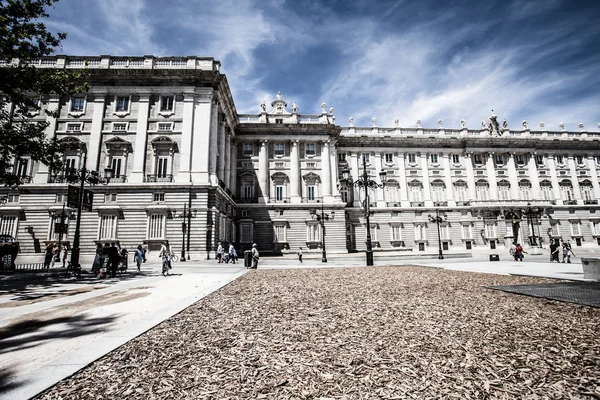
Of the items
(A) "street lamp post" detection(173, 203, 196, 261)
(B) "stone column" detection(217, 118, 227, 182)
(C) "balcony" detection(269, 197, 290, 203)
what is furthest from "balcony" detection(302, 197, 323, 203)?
(A) "street lamp post" detection(173, 203, 196, 261)

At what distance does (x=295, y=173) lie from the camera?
1425 inches

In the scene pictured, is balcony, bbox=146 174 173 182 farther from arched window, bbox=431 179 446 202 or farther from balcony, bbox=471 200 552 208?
balcony, bbox=471 200 552 208

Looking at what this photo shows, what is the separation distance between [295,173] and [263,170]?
4.12m

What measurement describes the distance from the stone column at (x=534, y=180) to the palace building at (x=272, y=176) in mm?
188

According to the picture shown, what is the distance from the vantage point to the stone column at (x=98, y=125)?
25.3m

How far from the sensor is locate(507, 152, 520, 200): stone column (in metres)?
41.5

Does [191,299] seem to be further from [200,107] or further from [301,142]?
[301,142]

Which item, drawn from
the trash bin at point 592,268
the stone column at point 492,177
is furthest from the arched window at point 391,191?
the trash bin at point 592,268

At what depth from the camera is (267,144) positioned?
3703cm

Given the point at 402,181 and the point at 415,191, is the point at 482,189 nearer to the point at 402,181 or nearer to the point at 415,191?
the point at 415,191

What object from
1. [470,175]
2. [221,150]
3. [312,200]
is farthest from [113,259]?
[470,175]

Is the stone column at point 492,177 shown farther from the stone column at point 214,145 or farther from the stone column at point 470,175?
the stone column at point 214,145

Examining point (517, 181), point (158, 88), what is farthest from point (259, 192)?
point (517, 181)

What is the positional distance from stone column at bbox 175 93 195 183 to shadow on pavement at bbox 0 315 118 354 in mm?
20739
